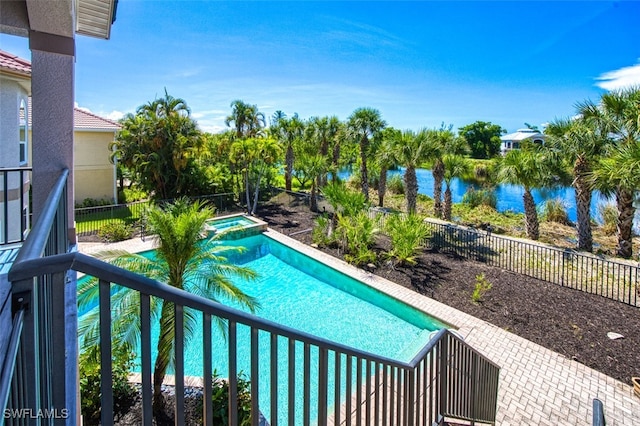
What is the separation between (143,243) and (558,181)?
59.5 ft

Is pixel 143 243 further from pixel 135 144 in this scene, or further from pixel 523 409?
pixel 523 409

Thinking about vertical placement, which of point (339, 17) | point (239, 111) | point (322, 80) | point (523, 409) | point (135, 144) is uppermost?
point (322, 80)

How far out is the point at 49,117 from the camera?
2916 mm

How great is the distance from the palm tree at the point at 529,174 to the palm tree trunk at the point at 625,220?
285 cm

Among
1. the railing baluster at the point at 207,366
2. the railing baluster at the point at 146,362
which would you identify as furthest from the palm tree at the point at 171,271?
the railing baluster at the point at 146,362

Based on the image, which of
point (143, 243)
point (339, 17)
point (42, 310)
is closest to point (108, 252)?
point (42, 310)

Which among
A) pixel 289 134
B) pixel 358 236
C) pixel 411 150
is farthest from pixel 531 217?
pixel 289 134

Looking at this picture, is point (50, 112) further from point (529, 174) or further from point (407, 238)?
point (529, 174)

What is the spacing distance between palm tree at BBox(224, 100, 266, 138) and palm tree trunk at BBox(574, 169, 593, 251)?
718 inches

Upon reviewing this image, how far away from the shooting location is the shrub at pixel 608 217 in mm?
17312

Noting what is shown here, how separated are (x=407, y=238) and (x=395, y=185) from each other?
15.3 meters

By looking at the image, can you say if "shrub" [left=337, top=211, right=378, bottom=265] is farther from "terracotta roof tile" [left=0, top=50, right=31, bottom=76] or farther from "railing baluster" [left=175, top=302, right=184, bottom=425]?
"railing baluster" [left=175, top=302, right=184, bottom=425]

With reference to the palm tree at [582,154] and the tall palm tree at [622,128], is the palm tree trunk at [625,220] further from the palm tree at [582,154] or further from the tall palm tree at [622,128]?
the palm tree at [582,154]

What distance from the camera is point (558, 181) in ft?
50.8
